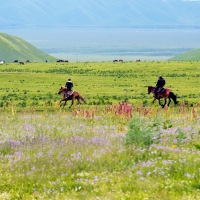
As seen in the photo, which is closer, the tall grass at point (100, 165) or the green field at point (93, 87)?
the tall grass at point (100, 165)

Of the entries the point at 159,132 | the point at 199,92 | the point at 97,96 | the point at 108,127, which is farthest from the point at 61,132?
the point at 199,92

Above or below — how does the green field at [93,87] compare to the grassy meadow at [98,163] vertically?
below

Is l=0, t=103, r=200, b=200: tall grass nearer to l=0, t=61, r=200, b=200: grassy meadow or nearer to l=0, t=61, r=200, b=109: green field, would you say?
l=0, t=61, r=200, b=200: grassy meadow

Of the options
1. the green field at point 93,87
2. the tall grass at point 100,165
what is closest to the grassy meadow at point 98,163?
the tall grass at point 100,165

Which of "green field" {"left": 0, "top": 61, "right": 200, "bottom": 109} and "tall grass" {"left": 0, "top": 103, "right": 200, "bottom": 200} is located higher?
"tall grass" {"left": 0, "top": 103, "right": 200, "bottom": 200}

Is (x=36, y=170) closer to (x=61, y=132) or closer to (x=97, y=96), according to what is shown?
(x=61, y=132)

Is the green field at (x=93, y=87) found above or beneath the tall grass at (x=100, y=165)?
beneath

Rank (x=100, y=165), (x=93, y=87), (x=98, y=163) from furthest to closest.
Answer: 1. (x=93, y=87)
2. (x=98, y=163)
3. (x=100, y=165)

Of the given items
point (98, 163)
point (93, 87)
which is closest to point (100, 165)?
point (98, 163)

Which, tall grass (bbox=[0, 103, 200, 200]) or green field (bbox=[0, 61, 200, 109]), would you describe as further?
green field (bbox=[0, 61, 200, 109])

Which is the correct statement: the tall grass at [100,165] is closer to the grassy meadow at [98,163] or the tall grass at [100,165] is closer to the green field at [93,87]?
the grassy meadow at [98,163]

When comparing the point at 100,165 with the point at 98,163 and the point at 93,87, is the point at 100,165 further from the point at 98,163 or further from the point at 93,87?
the point at 93,87

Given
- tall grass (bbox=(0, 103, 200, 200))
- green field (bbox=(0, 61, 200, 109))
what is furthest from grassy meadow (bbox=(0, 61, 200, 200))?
green field (bbox=(0, 61, 200, 109))

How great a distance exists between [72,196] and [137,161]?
2803mm
